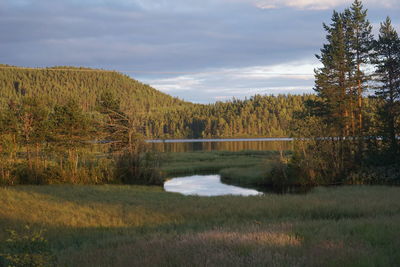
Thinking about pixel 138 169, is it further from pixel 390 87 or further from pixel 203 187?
pixel 390 87

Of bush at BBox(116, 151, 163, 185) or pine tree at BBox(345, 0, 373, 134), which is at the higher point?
pine tree at BBox(345, 0, 373, 134)

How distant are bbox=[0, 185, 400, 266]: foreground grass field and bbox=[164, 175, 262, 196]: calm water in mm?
9109

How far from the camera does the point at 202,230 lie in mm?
11602

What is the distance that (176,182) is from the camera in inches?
1532

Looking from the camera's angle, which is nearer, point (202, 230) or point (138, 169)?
point (202, 230)

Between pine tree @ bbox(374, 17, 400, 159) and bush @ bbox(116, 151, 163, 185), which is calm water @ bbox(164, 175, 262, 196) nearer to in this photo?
bush @ bbox(116, 151, 163, 185)

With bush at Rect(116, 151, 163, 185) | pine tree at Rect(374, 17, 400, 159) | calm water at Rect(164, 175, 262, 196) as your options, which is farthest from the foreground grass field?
pine tree at Rect(374, 17, 400, 159)

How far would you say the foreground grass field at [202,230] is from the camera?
24.0 ft

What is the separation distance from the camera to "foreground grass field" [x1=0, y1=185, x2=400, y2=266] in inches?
288

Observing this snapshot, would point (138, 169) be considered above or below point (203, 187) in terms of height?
above

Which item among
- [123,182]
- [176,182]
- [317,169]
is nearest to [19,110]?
[123,182]

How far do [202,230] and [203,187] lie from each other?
23332 millimetres

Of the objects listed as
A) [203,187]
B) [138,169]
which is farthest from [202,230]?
[203,187]

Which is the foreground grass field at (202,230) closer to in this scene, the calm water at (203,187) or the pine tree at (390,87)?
the calm water at (203,187)
